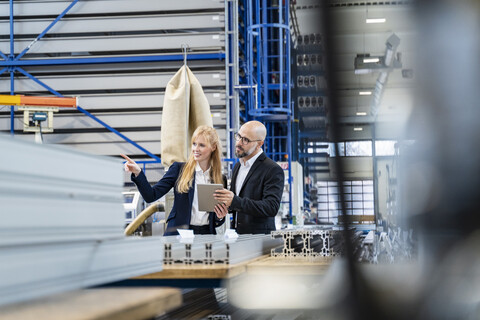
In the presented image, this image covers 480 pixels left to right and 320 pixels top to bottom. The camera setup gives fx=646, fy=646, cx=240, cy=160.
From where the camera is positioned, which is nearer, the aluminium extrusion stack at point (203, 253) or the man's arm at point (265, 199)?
the aluminium extrusion stack at point (203, 253)

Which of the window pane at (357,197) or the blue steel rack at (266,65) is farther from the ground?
the blue steel rack at (266,65)

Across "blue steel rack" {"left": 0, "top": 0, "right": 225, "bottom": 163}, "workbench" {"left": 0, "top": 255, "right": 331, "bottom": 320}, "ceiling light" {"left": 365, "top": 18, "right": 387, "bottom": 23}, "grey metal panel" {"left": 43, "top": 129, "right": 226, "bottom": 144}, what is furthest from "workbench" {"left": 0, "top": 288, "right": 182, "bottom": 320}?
"grey metal panel" {"left": 43, "top": 129, "right": 226, "bottom": 144}

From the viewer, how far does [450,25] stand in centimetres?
65

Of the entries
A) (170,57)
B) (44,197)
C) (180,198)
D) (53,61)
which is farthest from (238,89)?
(44,197)

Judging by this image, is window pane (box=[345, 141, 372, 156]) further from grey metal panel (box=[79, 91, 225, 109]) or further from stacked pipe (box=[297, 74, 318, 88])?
grey metal panel (box=[79, 91, 225, 109])

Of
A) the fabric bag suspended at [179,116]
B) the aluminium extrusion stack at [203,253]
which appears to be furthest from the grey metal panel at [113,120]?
the aluminium extrusion stack at [203,253]

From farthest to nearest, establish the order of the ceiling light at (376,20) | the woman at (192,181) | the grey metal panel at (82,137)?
the grey metal panel at (82,137) → the woman at (192,181) → the ceiling light at (376,20)

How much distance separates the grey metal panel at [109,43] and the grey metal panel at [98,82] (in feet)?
1.28

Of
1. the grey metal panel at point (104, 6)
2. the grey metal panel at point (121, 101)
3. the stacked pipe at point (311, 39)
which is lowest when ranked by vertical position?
the stacked pipe at point (311, 39)

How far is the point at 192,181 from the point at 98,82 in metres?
6.50

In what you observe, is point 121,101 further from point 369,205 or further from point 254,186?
point 369,205

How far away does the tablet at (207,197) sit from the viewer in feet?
9.58

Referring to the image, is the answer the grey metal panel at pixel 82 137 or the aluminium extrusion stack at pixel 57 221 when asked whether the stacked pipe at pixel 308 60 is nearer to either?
the aluminium extrusion stack at pixel 57 221

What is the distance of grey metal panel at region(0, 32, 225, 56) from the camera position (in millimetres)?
9234
